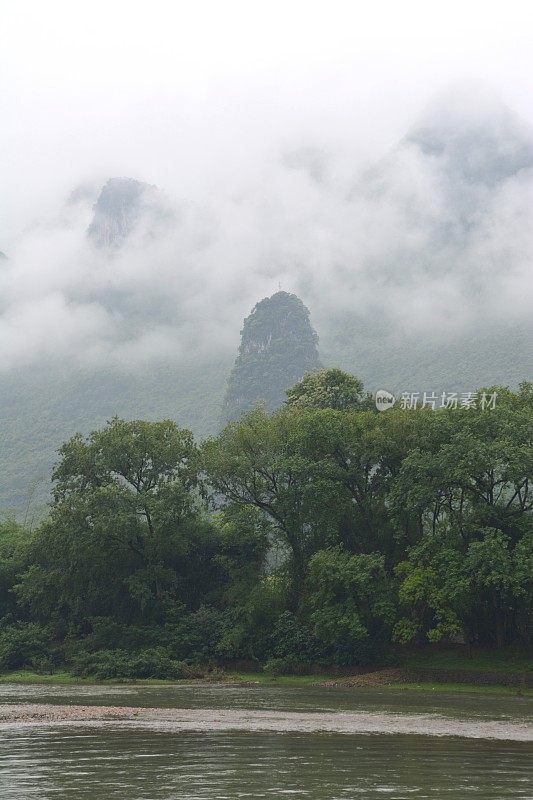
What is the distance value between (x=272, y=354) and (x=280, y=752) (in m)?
159

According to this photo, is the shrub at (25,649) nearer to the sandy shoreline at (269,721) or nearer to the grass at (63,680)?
the grass at (63,680)

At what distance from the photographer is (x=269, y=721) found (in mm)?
26094

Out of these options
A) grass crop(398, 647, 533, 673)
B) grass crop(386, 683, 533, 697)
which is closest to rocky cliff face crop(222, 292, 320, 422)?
grass crop(398, 647, 533, 673)

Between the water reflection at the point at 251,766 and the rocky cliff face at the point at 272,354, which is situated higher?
the rocky cliff face at the point at 272,354

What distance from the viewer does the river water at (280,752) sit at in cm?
1501

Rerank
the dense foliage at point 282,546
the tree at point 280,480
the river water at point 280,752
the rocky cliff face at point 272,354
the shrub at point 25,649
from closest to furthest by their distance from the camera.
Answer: the river water at point 280,752
the dense foliage at point 282,546
the tree at point 280,480
the shrub at point 25,649
the rocky cliff face at point 272,354

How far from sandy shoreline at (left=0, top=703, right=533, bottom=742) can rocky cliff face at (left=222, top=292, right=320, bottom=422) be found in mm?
136481

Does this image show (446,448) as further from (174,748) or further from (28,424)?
(28,424)

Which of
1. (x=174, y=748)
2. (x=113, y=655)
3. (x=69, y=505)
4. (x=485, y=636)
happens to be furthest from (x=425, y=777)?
(x=69, y=505)

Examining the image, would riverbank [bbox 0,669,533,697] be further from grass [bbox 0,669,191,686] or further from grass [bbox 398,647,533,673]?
grass [bbox 398,647,533,673]

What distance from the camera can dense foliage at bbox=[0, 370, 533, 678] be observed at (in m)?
41.7

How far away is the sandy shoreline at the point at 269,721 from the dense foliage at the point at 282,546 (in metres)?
12.4

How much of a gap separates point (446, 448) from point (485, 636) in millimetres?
9607

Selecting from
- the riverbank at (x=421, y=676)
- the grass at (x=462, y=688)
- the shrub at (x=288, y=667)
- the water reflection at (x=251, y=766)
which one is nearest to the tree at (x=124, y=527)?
the riverbank at (x=421, y=676)
